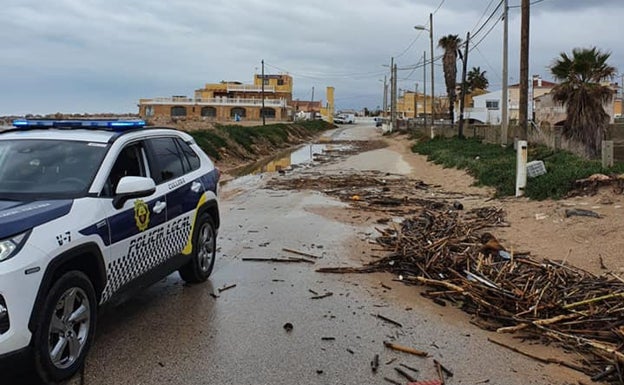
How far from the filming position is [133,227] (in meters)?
5.21

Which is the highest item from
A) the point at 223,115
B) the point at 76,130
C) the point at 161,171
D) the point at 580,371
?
the point at 223,115

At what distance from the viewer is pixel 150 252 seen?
220 inches

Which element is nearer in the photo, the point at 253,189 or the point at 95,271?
the point at 95,271

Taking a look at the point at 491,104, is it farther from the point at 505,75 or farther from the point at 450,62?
the point at 505,75

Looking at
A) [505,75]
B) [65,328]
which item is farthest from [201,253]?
[505,75]

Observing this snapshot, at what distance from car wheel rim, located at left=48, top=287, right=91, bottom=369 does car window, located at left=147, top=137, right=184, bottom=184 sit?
175cm

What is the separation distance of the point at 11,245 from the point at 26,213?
1.12ft

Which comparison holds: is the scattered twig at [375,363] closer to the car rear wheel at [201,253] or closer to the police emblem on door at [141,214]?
the police emblem on door at [141,214]

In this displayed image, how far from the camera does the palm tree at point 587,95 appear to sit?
21.6 m

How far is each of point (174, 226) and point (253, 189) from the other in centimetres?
1260

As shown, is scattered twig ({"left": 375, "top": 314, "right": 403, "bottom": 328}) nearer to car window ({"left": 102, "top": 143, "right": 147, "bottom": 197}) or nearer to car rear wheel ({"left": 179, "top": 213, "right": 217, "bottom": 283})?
car rear wheel ({"left": 179, "top": 213, "right": 217, "bottom": 283})

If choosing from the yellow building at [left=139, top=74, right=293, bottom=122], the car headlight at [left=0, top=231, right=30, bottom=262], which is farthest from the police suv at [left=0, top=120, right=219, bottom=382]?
the yellow building at [left=139, top=74, right=293, bottom=122]

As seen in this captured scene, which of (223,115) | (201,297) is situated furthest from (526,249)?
(223,115)

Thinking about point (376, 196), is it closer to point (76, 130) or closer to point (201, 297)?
point (201, 297)
